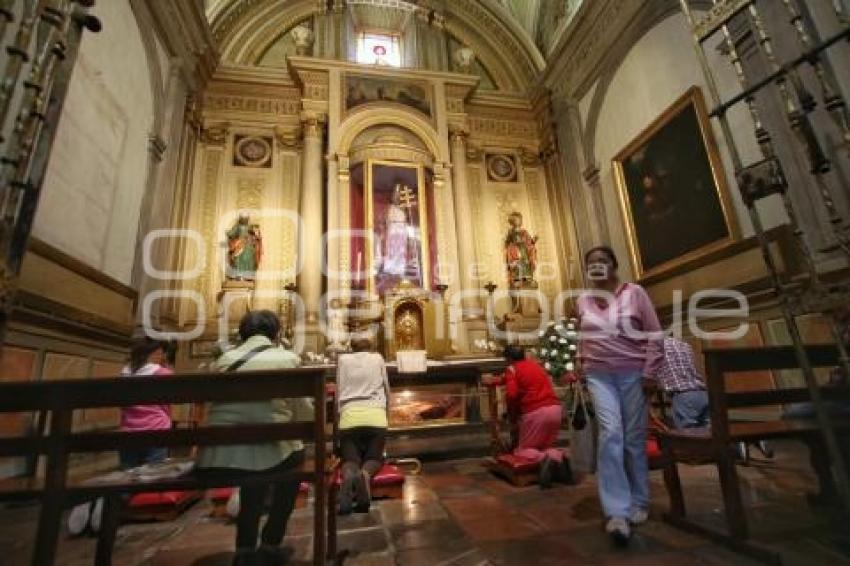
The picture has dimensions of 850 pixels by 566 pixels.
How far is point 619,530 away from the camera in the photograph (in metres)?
2.15

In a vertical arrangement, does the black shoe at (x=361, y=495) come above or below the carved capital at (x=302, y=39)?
below

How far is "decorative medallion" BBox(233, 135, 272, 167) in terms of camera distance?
8.97 meters

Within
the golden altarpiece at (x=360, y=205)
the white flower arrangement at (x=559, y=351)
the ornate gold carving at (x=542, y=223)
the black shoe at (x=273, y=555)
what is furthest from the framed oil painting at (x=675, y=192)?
the black shoe at (x=273, y=555)

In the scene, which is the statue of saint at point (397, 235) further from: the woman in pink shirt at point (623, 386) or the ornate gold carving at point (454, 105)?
the woman in pink shirt at point (623, 386)

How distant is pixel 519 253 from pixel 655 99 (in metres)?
3.50

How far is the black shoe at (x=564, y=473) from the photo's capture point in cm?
352

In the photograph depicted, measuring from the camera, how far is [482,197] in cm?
974

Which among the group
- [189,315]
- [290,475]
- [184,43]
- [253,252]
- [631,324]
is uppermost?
[184,43]

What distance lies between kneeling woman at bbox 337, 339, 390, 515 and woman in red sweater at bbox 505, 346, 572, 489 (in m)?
1.15

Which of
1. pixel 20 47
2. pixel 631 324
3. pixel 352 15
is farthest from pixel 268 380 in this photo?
pixel 352 15

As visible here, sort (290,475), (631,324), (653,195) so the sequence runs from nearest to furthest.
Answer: (290,475) < (631,324) < (653,195)

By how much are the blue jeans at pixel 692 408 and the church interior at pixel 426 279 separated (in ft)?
0.09

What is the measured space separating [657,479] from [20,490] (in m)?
3.83

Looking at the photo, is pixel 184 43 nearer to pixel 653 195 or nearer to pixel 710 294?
pixel 653 195
